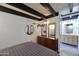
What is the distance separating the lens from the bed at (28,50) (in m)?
1.27

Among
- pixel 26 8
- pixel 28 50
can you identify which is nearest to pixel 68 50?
pixel 28 50

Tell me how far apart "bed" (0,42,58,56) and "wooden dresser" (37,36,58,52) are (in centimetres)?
5

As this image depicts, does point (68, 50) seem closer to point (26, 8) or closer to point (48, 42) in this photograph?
point (48, 42)

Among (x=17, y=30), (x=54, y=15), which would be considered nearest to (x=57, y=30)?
(x=54, y=15)

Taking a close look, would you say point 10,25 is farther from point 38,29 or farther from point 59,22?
point 59,22

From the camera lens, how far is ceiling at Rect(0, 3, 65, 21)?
1246 mm

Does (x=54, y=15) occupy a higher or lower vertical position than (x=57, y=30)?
higher

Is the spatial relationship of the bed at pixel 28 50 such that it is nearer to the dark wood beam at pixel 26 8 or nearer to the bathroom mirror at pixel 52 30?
the bathroom mirror at pixel 52 30

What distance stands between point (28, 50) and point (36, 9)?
26.2 inches

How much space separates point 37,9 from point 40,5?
78 millimetres

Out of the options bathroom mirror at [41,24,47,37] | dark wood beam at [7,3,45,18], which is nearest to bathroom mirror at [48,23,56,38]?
bathroom mirror at [41,24,47,37]

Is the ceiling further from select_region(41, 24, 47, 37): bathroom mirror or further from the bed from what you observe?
the bed

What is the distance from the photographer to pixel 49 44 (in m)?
1.40

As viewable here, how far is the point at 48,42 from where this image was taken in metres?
1.41
